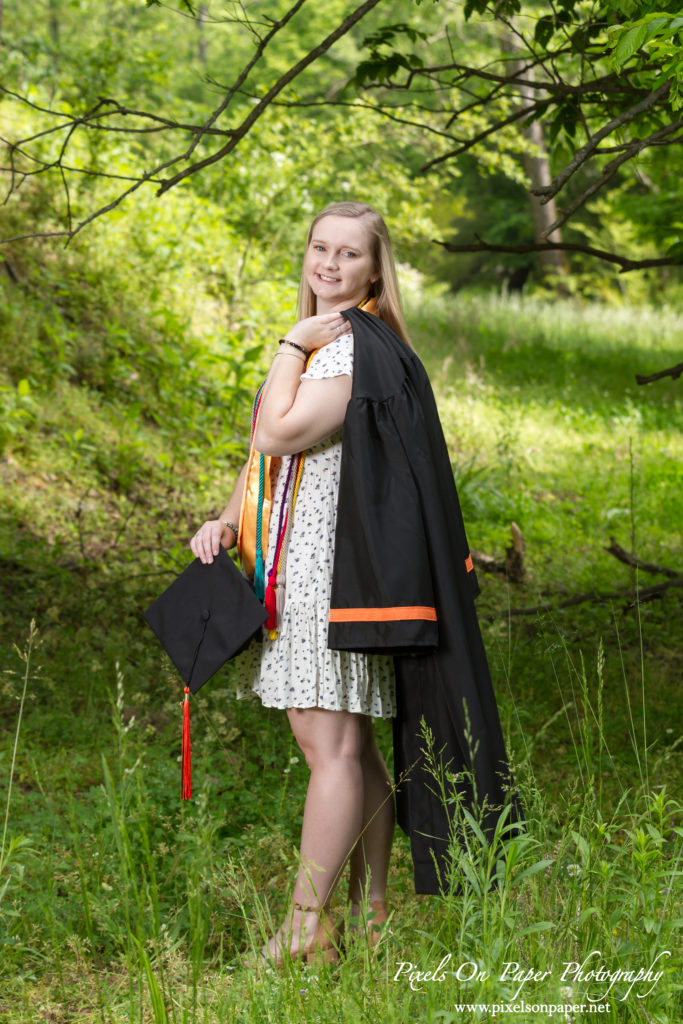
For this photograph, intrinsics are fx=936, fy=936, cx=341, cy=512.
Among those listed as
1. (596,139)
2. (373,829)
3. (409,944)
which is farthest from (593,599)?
(409,944)

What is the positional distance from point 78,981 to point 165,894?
511mm

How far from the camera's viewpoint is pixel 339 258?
8.70 feet

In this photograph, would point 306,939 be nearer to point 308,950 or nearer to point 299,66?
point 308,950

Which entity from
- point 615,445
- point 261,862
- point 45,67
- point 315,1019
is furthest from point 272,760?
point 45,67

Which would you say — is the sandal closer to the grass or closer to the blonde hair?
the grass

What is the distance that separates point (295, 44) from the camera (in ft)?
63.1

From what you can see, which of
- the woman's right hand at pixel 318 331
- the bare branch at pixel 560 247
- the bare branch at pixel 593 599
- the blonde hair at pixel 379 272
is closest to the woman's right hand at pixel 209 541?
the woman's right hand at pixel 318 331

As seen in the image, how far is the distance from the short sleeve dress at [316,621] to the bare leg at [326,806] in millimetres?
79

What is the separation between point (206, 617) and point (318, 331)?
32.9 inches

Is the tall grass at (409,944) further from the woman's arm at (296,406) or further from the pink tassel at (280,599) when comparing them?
the woman's arm at (296,406)

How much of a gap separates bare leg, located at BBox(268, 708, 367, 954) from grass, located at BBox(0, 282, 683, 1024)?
190 mm

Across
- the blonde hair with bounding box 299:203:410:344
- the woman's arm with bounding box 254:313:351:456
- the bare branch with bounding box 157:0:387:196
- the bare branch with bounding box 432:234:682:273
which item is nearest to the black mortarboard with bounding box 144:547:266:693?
the woman's arm with bounding box 254:313:351:456

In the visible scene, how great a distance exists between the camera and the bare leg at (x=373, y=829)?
8.95ft

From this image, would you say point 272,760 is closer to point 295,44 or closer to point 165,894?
point 165,894
